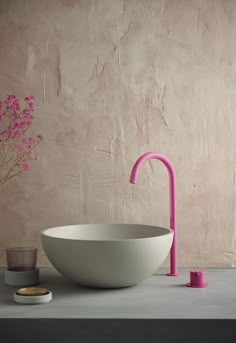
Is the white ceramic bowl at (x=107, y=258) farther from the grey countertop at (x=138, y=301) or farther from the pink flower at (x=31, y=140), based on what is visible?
the pink flower at (x=31, y=140)

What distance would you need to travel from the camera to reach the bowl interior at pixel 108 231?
164 cm

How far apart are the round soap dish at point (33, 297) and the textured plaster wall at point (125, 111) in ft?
1.36

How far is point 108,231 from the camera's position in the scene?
169 centimetres

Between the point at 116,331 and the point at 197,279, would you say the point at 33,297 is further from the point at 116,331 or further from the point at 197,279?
the point at 197,279

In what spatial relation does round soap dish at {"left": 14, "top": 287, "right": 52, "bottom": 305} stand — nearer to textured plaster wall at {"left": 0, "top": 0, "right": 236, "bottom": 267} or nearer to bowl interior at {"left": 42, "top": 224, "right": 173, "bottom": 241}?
bowl interior at {"left": 42, "top": 224, "right": 173, "bottom": 241}

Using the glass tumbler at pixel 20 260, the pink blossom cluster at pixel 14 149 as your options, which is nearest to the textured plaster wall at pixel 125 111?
the pink blossom cluster at pixel 14 149

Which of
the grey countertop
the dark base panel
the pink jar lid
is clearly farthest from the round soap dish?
the pink jar lid

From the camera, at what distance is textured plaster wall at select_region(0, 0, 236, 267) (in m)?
1.76

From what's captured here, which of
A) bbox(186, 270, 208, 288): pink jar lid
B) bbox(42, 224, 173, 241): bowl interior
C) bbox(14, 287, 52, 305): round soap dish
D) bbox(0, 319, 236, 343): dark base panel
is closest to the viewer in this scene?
bbox(0, 319, 236, 343): dark base panel

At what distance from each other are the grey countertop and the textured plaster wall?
0.23 m

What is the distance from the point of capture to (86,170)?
1772 mm

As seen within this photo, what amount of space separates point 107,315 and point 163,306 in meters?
0.15

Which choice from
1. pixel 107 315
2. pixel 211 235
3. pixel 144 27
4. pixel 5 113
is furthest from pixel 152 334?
pixel 144 27

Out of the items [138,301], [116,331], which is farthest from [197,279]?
[116,331]
